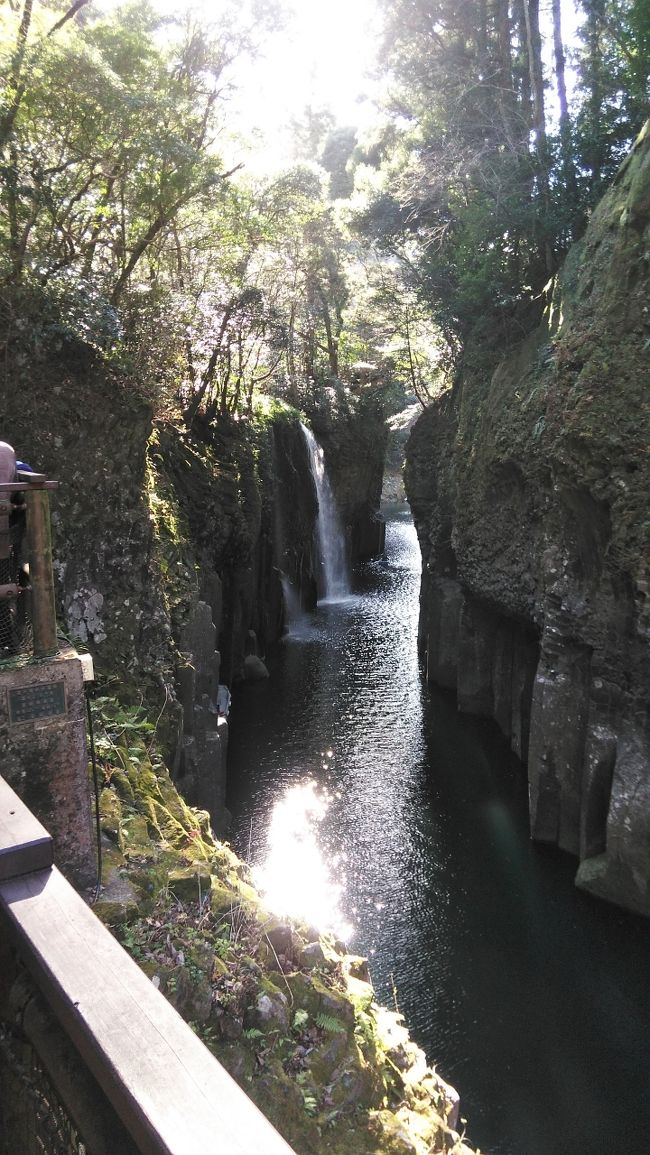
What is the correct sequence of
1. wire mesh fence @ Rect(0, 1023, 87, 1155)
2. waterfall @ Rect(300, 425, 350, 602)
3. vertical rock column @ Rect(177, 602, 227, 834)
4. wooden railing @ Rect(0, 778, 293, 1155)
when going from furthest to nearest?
waterfall @ Rect(300, 425, 350, 602)
vertical rock column @ Rect(177, 602, 227, 834)
wire mesh fence @ Rect(0, 1023, 87, 1155)
wooden railing @ Rect(0, 778, 293, 1155)

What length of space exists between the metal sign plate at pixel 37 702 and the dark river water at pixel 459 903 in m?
7.27

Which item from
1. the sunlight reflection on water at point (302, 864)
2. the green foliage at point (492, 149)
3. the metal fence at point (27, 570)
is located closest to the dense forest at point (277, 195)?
the green foliage at point (492, 149)

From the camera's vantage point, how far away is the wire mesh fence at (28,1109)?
6.44 ft

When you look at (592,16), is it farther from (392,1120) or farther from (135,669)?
(392,1120)

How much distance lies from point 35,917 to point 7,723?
2.73m

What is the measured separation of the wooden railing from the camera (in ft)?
4.79

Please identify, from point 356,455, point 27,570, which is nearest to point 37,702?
point 27,570

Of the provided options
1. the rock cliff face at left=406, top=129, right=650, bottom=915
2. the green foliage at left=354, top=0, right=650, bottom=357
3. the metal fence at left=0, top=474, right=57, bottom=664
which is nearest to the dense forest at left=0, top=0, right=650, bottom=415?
the green foliage at left=354, top=0, right=650, bottom=357

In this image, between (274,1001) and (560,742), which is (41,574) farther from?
(560,742)

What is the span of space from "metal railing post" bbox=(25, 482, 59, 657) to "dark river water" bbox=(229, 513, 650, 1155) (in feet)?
25.2

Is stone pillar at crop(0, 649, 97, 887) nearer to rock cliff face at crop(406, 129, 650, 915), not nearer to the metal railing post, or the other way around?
the metal railing post

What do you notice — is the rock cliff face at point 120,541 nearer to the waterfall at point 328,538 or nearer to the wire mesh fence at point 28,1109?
the wire mesh fence at point 28,1109

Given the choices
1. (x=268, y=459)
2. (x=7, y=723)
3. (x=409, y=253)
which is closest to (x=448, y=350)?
(x=409, y=253)

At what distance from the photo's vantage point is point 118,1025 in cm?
174
